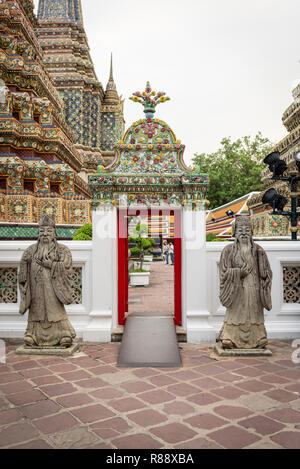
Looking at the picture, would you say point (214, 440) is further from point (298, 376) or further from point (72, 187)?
point (72, 187)

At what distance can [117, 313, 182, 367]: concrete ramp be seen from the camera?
5.47 meters

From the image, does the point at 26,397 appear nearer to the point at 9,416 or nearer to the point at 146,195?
the point at 9,416

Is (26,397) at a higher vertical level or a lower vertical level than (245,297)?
lower

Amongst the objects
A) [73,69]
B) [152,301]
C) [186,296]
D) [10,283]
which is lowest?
[152,301]

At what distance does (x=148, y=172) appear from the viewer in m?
6.88

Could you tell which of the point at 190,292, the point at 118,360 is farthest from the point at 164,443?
the point at 190,292

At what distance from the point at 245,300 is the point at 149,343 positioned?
165 cm

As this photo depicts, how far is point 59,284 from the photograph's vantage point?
5.96 m

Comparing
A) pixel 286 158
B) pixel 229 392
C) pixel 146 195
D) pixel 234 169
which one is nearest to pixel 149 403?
pixel 229 392

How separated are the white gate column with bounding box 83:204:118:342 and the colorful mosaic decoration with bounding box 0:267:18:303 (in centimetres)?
151

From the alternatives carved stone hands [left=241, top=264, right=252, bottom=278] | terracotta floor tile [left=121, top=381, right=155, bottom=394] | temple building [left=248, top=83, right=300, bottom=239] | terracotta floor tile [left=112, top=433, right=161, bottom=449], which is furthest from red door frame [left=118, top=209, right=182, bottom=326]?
temple building [left=248, top=83, right=300, bottom=239]

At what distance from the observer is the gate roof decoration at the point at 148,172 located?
6.83 metres

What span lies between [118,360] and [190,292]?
192 cm

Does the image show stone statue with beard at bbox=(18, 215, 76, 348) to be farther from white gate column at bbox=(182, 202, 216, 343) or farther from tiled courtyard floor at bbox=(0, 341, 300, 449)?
white gate column at bbox=(182, 202, 216, 343)
